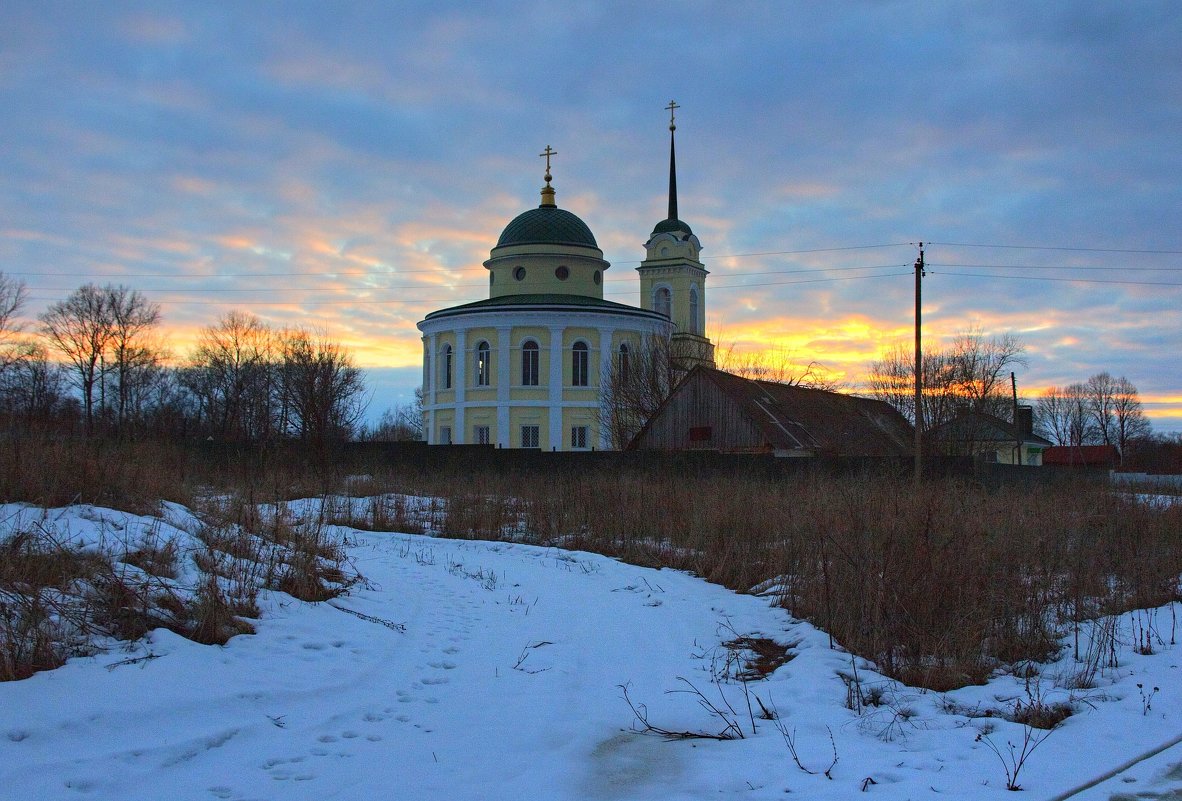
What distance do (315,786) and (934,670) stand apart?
4.37 meters

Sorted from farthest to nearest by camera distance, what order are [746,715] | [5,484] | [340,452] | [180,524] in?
[340,452], [180,524], [5,484], [746,715]

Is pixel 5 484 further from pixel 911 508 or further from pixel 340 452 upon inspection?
pixel 340 452

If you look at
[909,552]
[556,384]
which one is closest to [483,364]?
[556,384]

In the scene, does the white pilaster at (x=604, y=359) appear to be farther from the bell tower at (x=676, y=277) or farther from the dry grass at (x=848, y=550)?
the dry grass at (x=848, y=550)

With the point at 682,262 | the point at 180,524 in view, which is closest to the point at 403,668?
the point at 180,524

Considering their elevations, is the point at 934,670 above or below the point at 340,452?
→ below

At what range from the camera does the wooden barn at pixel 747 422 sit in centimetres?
2925

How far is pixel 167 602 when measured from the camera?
6.34 meters

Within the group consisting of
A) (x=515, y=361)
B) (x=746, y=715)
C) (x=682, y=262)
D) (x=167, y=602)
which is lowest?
(x=746, y=715)

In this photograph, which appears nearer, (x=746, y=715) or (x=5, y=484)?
(x=746, y=715)

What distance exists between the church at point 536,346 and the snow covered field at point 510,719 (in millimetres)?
35928

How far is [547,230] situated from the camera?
50.0 meters

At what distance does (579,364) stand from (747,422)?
19168mm

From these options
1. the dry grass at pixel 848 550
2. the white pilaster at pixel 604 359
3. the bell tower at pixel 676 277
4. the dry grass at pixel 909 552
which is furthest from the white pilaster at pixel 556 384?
the dry grass at pixel 848 550
